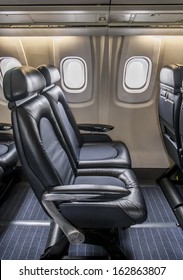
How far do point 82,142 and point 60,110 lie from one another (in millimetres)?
569

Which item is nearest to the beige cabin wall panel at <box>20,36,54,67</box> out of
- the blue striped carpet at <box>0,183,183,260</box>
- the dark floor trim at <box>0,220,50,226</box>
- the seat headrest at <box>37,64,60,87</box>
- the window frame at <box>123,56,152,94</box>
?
the seat headrest at <box>37,64,60,87</box>

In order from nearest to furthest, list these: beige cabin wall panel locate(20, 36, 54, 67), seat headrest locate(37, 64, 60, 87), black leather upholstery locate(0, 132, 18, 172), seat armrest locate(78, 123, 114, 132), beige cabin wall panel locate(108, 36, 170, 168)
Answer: seat headrest locate(37, 64, 60, 87), black leather upholstery locate(0, 132, 18, 172), seat armrest locate(78, 123, 114, 132), beige cabin wall panel locate(20, 36, 54, 67), beige cabin wall panel locate(108, 36, 170, 168)

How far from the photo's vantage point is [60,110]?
279 cm

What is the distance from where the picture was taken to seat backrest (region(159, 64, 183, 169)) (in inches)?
99.1

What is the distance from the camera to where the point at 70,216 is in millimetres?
1813

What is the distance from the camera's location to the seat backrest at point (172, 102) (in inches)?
99.1

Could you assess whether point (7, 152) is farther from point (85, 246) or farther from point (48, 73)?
point (85, 246)

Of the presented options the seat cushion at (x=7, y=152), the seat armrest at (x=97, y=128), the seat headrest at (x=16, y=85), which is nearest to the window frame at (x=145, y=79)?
the seat armrest at (x=97, y=128)

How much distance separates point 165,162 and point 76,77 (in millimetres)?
1578

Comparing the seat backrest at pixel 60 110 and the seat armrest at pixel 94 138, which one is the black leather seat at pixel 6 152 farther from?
the seat armrest at pixel 94 138
